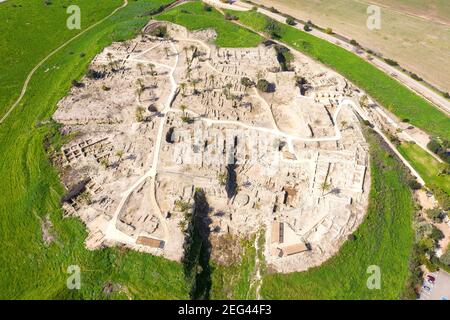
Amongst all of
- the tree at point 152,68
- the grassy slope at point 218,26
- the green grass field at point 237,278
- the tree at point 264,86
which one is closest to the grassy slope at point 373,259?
the green grass field at point 237,278

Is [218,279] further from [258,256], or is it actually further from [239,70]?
[239,70]

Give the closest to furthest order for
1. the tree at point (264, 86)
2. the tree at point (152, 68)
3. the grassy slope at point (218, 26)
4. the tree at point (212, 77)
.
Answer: the tree at point (264, 86) < the tree at point (212, 77) < the tree at point (152, 68) < the grassy slope at point (218, 26)

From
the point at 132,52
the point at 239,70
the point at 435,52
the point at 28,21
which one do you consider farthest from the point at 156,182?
the point at 435,52

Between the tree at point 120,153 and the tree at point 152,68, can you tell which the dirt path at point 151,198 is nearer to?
the tree at point 120,153

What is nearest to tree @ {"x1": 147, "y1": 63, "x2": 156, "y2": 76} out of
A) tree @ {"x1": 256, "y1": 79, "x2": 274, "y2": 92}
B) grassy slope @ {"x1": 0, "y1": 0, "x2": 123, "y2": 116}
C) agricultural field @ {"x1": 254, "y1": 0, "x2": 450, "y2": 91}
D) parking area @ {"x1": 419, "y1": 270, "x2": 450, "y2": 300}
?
tree @ {"x1": 256, "y1": 79, "x2": 274, "y2": 92}

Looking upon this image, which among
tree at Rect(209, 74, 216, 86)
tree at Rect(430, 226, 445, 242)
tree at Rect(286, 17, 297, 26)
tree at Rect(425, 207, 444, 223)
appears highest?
tree at Rect(286, 17, 297, 26)

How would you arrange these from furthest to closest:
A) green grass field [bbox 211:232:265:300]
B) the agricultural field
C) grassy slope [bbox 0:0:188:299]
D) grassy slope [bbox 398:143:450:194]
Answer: the agricultural field < grassy slope [bbox 398:143:450:194] < green grass field [bbox 211:232:265:300] < grassy slope [bbox 0:0:188:299]

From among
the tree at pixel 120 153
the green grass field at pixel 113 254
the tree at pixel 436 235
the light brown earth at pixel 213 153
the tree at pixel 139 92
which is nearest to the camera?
the green grass field at pixel 113 254

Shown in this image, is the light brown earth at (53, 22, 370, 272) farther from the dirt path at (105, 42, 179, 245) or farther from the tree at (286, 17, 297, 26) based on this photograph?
the tree at (286, 17, 297, 26)
